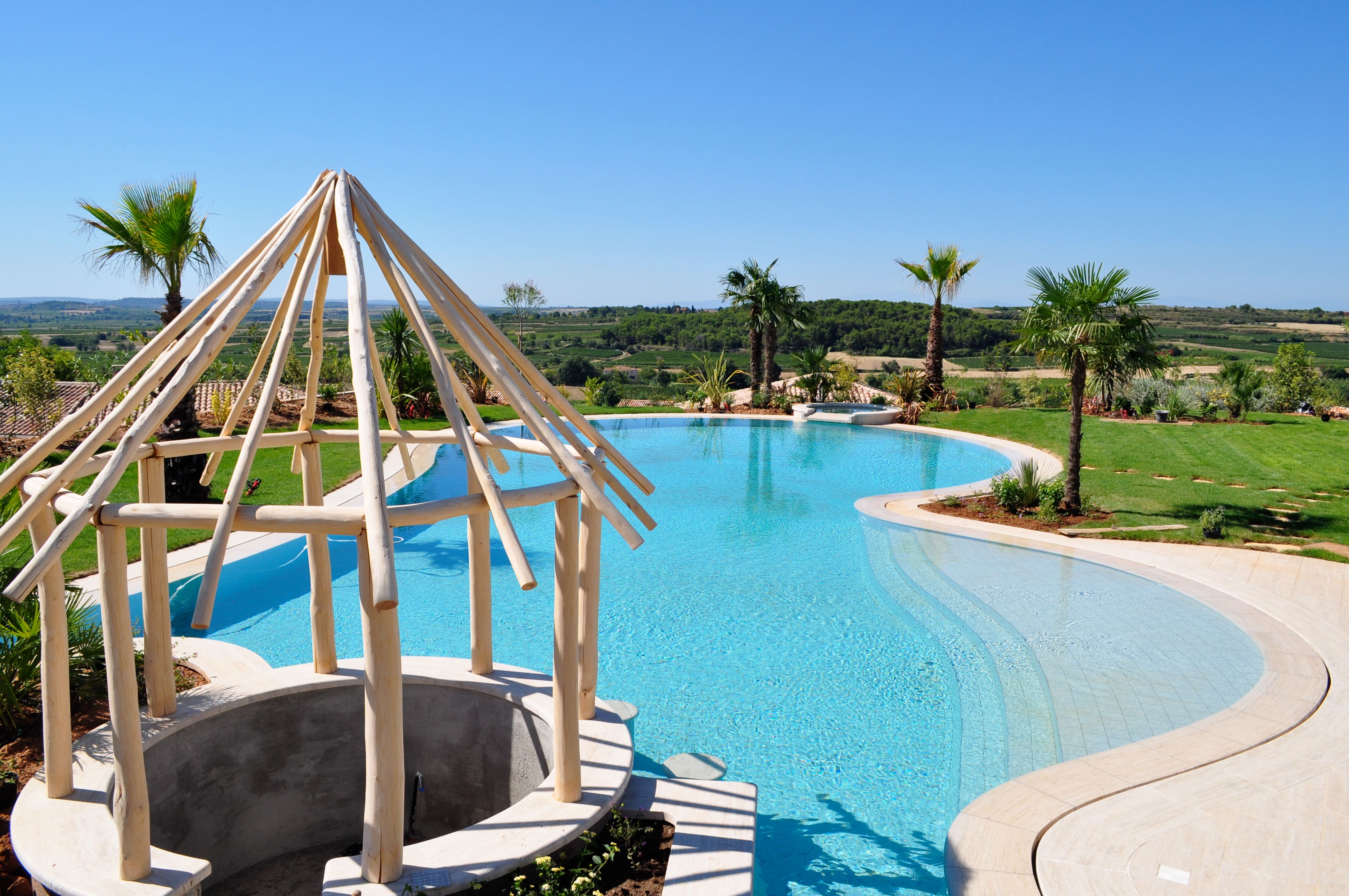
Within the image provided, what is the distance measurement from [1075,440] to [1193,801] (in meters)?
8.07

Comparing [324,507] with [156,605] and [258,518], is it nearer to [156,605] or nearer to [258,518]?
[258,518]

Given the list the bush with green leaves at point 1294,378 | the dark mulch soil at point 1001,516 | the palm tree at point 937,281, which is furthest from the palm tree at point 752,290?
the bush with green leaves at point 1294,378

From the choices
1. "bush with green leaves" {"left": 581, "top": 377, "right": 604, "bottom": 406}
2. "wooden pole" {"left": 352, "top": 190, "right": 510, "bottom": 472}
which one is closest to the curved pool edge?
"wooden pole" {"left": 352, "top": 190, "right": 510, "bottom": 472}

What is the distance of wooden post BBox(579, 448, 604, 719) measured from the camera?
4.74m

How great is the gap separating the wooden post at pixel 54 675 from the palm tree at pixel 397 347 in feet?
56.5

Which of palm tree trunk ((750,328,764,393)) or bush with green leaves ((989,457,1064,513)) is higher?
palm tree trunk ((750,328,764,393))

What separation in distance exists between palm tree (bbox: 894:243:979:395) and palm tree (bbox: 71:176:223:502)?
1913 cm

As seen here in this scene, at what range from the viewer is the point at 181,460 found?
1125 cm

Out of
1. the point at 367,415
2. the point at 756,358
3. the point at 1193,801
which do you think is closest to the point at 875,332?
the point at 756,358

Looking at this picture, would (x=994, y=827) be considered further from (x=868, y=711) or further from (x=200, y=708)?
(x=200, y=708)

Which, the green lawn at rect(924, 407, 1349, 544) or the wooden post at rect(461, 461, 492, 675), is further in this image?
the green lawn at rect(924, 407, 1349, 544)

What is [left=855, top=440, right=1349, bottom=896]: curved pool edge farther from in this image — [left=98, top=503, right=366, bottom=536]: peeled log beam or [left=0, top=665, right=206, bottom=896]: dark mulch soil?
[left=0, top=665, right=206, bottom=896]: dark mulch soil

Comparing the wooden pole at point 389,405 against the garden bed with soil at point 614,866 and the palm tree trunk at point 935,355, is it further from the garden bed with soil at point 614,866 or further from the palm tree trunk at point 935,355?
the palm tree trunk at point 935,355

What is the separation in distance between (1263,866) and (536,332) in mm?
85792
